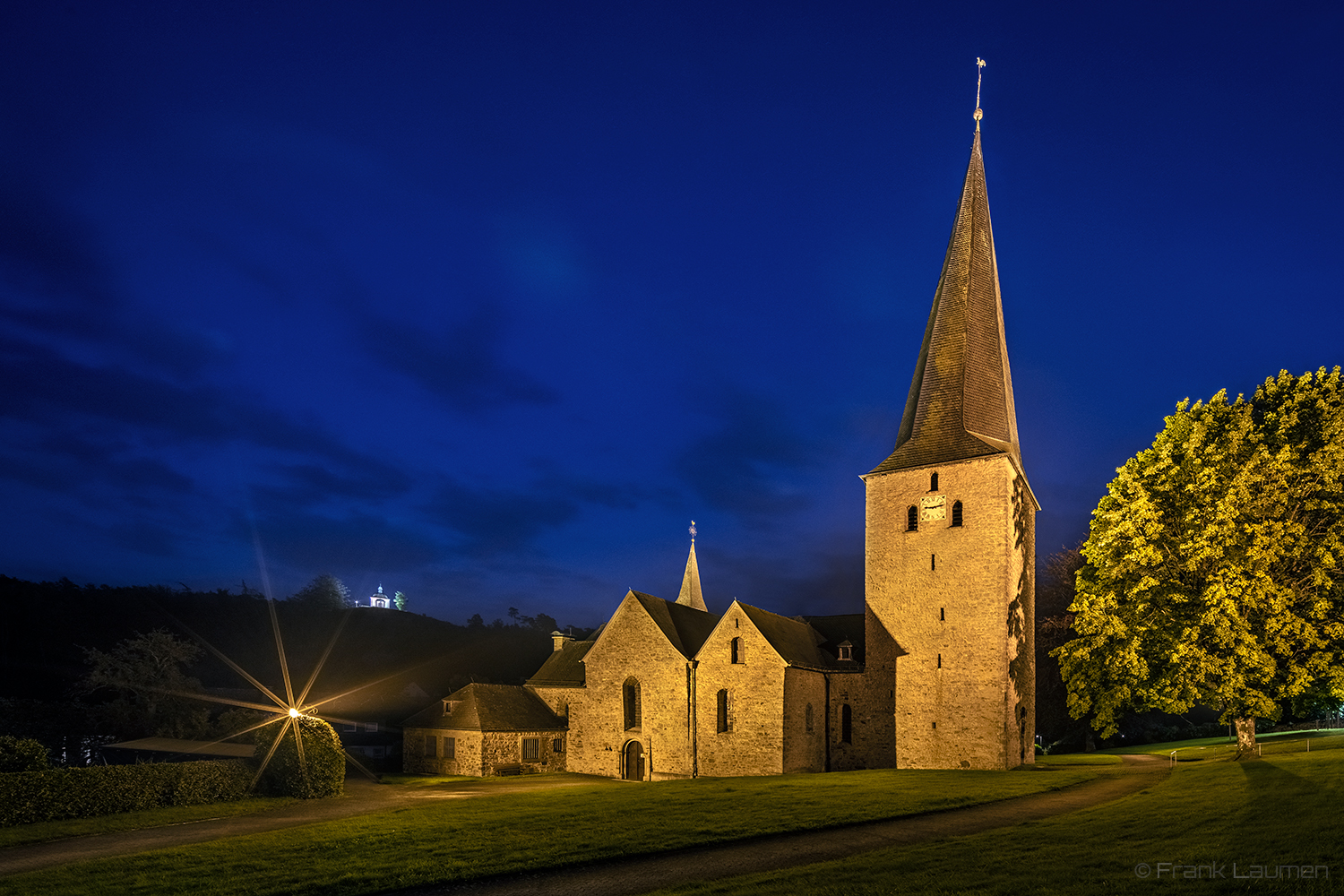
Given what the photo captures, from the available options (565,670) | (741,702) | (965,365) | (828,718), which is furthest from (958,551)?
(565,670)

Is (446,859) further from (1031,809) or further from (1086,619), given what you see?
(1086,619)

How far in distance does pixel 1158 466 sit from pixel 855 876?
20.2m

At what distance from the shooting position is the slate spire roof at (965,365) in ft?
115

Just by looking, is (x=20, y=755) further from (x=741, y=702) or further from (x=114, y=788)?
(x=741, y=702)

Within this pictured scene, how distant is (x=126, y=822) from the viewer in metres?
23.4

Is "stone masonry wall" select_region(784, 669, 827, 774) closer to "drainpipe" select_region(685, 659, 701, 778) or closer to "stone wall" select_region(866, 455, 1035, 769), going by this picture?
"stone wall" select_region(866, 455, 1035, 769)

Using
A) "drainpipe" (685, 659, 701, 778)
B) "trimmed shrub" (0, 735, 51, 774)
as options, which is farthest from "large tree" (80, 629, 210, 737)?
"drainpipe" (685, 659, 701, 778)

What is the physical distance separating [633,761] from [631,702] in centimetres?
261

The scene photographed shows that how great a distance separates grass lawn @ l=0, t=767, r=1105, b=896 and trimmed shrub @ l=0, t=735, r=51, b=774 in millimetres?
9527

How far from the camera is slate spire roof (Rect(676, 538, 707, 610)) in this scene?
5844 centimetres

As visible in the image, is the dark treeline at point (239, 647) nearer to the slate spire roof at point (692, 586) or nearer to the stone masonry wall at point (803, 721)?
the slate spire roof at point (692, 586)

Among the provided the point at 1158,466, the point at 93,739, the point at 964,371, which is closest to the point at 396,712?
the point at 93,739

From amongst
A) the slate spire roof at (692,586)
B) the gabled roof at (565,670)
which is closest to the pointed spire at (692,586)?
the slate spire roof at (692,586)

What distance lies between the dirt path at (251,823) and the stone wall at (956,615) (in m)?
13.6
